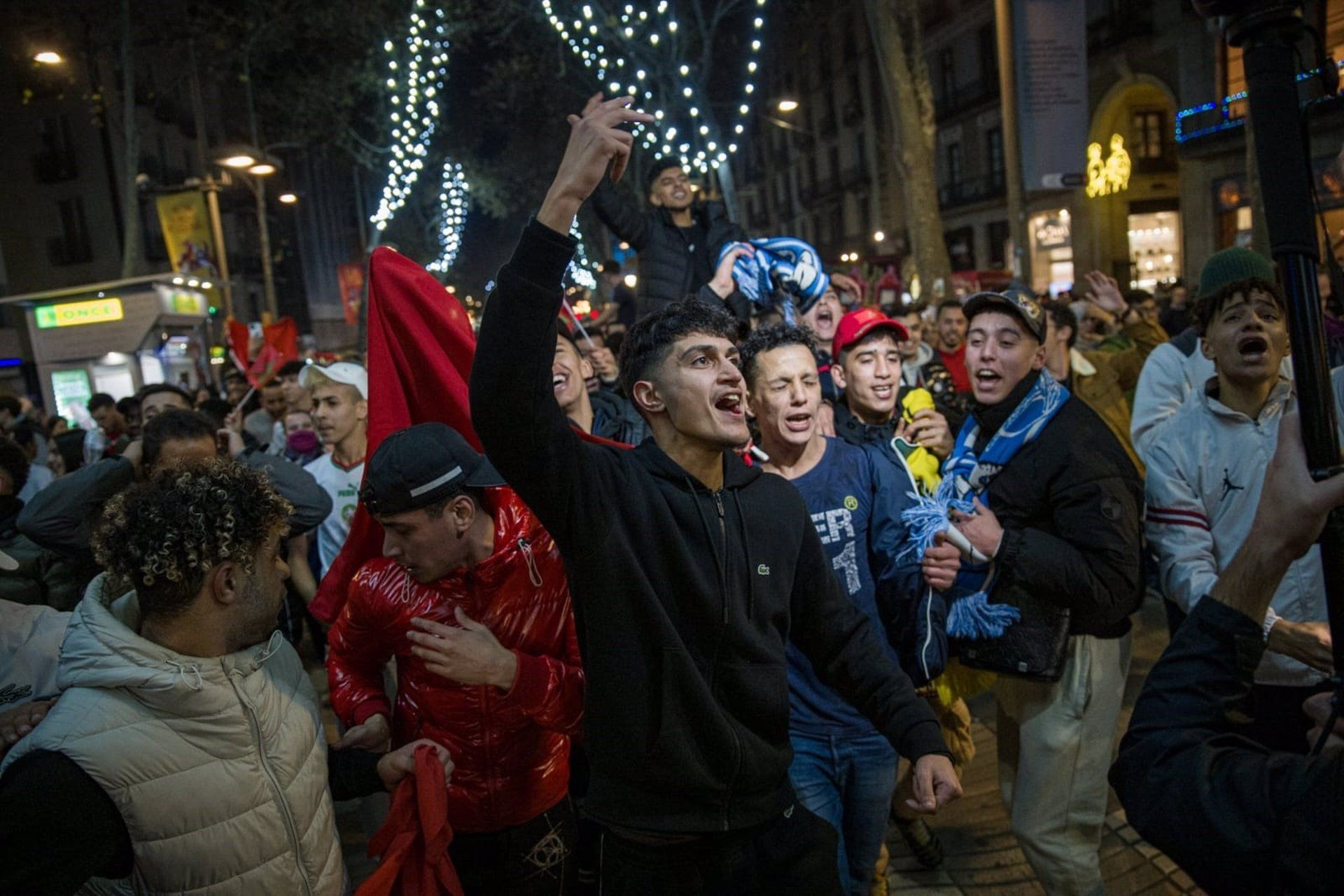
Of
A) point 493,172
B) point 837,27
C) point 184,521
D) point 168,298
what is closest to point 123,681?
point 184,521

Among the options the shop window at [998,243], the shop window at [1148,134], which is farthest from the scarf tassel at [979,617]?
the shop window at [998,243]

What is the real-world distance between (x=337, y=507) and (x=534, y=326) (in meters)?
3.57

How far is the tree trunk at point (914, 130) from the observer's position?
1669cm

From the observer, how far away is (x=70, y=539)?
136 inches

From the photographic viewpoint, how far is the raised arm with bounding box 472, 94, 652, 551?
71.6 inches

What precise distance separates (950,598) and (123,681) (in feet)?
8.43

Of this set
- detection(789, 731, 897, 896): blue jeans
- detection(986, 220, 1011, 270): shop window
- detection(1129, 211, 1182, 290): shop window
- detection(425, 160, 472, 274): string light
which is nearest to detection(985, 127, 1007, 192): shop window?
detection(986, 220, 1011, 270): shop window

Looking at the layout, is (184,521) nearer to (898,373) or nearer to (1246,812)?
(1246,812)

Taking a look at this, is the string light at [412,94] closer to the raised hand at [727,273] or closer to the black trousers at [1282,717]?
the raised hand at [727,273]

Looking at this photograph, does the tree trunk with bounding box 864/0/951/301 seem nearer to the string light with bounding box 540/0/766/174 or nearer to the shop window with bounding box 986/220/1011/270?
the string light with bounding box 540/0/766/174

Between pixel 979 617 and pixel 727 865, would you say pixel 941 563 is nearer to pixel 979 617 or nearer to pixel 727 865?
pixel 979 617

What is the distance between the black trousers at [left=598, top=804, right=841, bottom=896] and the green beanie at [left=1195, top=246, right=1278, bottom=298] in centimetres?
255

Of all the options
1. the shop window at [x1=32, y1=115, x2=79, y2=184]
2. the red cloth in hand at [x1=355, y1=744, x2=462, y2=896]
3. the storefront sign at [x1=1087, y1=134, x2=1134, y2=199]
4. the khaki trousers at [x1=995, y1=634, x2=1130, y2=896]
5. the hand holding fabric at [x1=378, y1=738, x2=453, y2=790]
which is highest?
the shop window at [x1=32, y1=115, x2=79, y2=184]

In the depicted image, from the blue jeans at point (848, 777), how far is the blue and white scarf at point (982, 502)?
0.52m
